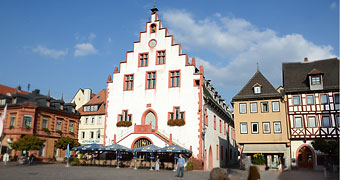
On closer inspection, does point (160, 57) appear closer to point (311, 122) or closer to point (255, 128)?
point (255, 128)

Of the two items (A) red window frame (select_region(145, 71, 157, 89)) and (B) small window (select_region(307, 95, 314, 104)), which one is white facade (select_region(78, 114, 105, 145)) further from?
(B) small window (select_region(307, 95, 314, 104))

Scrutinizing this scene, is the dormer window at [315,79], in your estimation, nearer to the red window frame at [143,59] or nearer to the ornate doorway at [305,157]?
the ornate doorway at [305,157]

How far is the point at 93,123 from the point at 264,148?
34.0m

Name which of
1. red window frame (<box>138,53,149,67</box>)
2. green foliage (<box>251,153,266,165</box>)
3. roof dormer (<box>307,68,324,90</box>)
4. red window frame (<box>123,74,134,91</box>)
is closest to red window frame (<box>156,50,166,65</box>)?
red window frame (<box>138,53,149,67</box>)

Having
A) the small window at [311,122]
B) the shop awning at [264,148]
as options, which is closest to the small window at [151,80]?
the shop awning at [264,148]

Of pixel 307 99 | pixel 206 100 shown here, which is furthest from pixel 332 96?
pixel 206 100

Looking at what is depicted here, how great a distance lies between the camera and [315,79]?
3216 centimetres

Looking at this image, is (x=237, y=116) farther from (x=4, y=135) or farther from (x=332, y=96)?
(x=4, y=135)

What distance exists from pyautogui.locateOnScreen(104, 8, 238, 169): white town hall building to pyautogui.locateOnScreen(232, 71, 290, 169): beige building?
13.1ft

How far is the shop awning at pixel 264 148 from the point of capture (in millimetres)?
31984

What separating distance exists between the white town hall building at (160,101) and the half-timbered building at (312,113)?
30.7 ft

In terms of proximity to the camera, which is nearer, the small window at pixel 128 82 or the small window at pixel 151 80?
the small window at pixel 151 80

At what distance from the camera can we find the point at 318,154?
3103 cm

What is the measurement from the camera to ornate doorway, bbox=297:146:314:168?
103 feet
